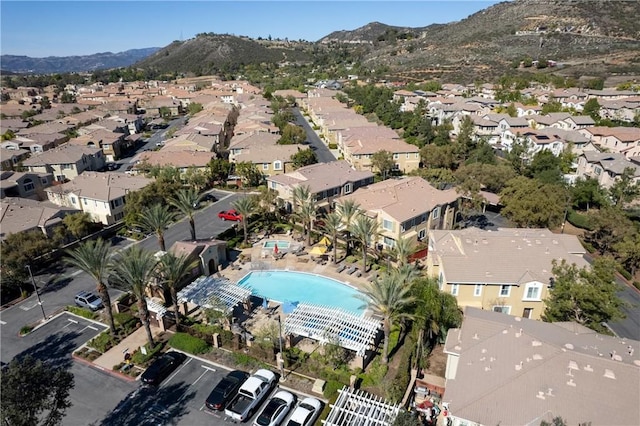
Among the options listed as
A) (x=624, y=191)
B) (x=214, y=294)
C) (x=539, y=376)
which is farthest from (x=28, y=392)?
(x=624, y=191)

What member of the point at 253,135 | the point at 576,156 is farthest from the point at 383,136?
the point at 576,156

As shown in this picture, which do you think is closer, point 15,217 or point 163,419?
point 163,419

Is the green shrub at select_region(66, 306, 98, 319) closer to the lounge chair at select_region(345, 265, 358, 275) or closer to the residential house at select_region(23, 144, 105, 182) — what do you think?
the lounge chair at select_region(345, 265, 358, 275)

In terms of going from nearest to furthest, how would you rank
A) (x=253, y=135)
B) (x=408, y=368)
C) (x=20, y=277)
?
(x=408, y=368)
(x=20, y=277)
(x=253, y=135)

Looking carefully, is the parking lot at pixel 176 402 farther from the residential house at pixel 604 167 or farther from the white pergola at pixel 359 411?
the residential house at pixel 604 167

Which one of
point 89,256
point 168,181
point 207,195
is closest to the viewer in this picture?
point 89,256

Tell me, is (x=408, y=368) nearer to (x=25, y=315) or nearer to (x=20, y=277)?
(x=25, y=315)

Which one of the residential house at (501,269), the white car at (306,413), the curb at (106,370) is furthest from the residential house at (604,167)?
the curb at (106,370)
